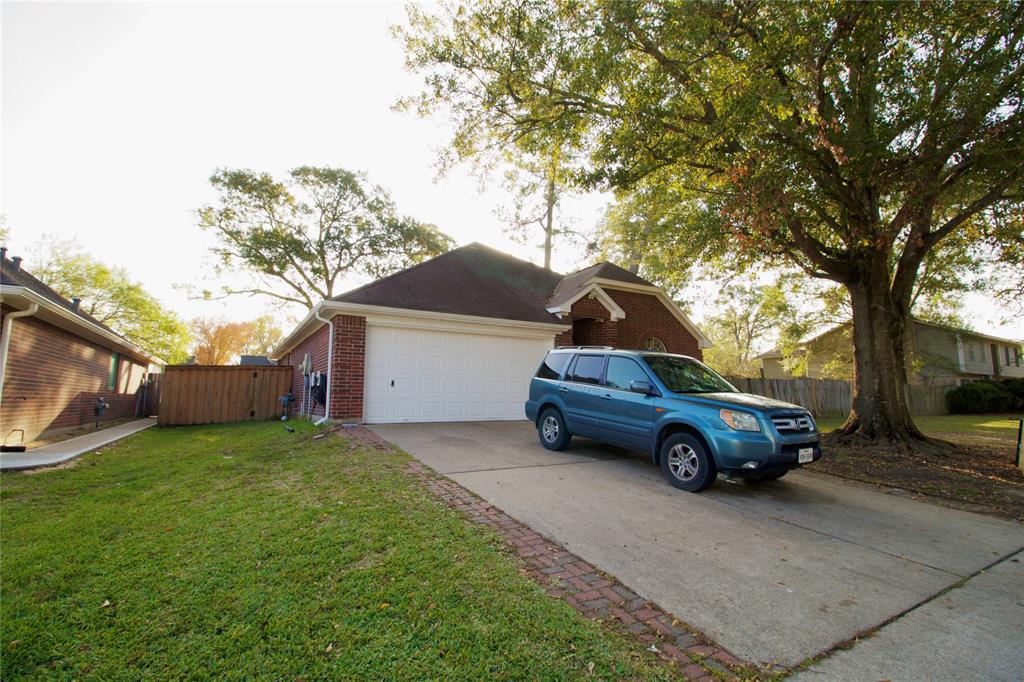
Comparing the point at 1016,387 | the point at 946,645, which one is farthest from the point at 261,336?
the point at 1016,387

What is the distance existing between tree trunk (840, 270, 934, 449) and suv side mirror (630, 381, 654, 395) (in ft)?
20.1

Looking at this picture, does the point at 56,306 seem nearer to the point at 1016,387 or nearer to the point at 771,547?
the point at 771,547

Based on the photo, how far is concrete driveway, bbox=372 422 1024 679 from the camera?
9.02 ft

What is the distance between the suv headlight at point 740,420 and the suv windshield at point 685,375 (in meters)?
0.80

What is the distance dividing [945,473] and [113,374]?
75.0 feet

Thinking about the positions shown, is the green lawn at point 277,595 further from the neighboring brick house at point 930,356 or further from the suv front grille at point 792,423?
the neighboring brick house at point 930,356

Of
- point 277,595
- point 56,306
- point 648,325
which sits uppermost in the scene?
point 648,325

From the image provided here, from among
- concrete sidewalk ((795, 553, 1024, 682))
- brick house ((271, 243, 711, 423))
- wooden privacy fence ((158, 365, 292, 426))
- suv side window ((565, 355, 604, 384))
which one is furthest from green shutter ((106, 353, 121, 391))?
concrete sidewalk ((795, 553, 1024, 682))

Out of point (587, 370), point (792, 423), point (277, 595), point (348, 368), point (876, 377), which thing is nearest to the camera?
point (277, 595)

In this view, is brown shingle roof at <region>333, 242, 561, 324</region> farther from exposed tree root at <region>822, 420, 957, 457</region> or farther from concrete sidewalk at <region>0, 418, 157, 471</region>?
exposed tree root at <region>822, 420, 957, 457</region>

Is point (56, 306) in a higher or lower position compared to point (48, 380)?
higher

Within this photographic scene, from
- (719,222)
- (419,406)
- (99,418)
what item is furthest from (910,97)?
(99,418)

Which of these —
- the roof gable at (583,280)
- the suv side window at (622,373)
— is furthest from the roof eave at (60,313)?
the roof gable at (583,280)

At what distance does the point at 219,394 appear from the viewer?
47.6ft
